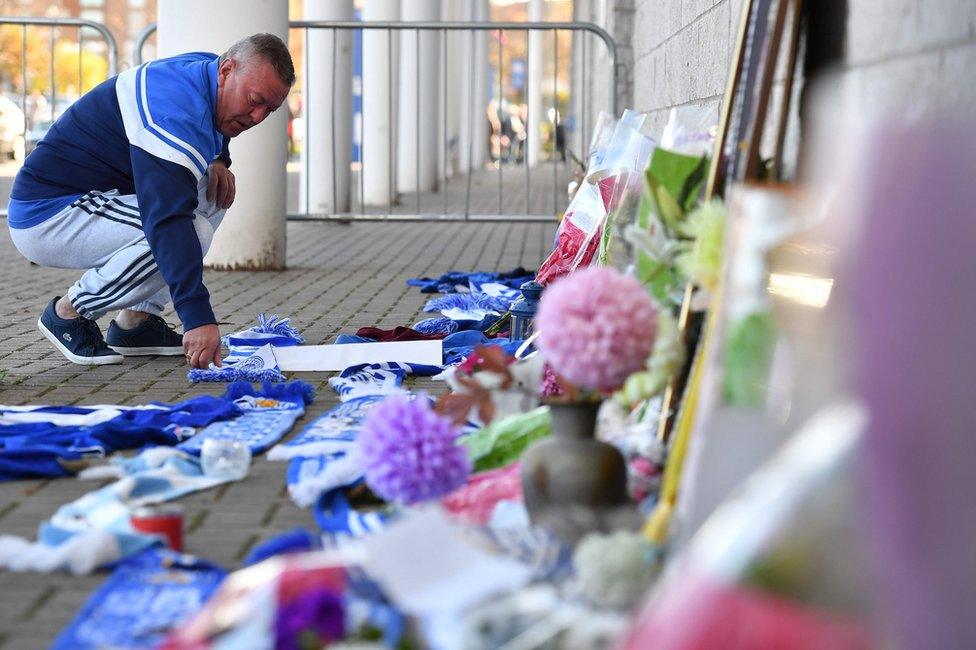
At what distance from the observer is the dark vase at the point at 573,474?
102 inches

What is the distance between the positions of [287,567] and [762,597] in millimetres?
758

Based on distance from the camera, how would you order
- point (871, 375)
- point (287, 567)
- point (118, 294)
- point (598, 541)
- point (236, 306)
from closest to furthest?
point (871, 375), point (287, 567), point (598, 541), point (118, 294), point (236, 306)

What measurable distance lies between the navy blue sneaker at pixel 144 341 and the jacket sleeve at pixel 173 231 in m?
0.81

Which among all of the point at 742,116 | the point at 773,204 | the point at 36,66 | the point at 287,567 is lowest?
the point at 287,567

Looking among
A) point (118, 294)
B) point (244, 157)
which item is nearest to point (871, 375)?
point (118, 294)

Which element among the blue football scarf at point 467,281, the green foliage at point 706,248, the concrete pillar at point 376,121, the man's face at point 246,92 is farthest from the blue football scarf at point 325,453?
the concrete pillar at point 376,121

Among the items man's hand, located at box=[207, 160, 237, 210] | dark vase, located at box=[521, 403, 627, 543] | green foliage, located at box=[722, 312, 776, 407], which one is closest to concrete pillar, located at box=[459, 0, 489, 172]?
man's hand, located at box=[207, 160, 237, 210]

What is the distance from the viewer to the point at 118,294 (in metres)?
5.17

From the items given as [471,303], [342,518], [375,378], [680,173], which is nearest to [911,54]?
[680,173]

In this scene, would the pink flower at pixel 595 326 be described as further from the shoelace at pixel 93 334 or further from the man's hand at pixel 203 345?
the shoelace at pixel 93 334

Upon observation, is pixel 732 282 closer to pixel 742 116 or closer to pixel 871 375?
pixel 871 375

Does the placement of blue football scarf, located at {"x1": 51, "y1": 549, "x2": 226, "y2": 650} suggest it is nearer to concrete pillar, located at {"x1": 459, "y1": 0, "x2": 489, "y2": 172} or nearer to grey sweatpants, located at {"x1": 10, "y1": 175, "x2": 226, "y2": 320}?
grey sweatpants, located at {"x1": 10, "y1": 175, "x2": 226, "y2": 320}

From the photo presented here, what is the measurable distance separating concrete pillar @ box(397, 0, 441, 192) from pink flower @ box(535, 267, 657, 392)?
14.9 meters

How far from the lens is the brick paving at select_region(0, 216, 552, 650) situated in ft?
8.86
